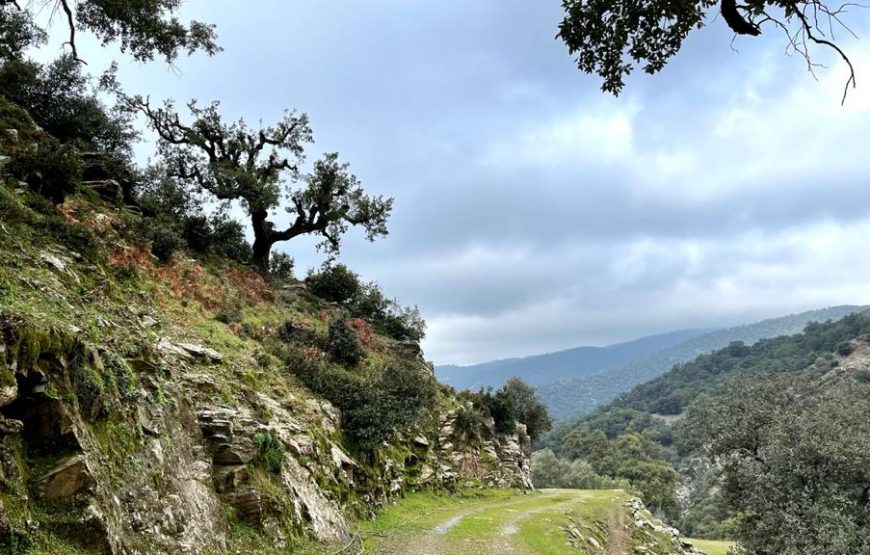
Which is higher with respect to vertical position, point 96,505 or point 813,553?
point 96,505

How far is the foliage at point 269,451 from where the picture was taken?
50.1 ft

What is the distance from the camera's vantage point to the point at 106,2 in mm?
19766

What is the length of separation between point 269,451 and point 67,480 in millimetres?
7784

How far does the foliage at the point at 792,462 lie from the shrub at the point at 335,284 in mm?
30230

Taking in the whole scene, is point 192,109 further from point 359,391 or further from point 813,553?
point 813,553

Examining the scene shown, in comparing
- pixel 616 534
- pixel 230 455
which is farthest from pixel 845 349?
pixel 230 455

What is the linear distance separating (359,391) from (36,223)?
15.5 metres

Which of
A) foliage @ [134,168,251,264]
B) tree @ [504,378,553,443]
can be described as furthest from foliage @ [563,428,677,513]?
foliage @ [134,168,251,264]

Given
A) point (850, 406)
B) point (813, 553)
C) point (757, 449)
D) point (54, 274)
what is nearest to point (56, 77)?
point (54, 274)

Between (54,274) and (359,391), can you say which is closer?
(54,274)

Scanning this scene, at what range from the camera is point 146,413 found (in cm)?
1167

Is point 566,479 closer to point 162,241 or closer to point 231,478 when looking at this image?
point 162,241

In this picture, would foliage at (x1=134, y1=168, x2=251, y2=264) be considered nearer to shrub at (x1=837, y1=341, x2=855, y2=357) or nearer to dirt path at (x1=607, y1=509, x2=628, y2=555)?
dirt path at (x1=607, y1=509, x2=628, y2=555)

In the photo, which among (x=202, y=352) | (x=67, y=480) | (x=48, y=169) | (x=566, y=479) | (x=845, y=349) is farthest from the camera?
(x=845, y=349)
